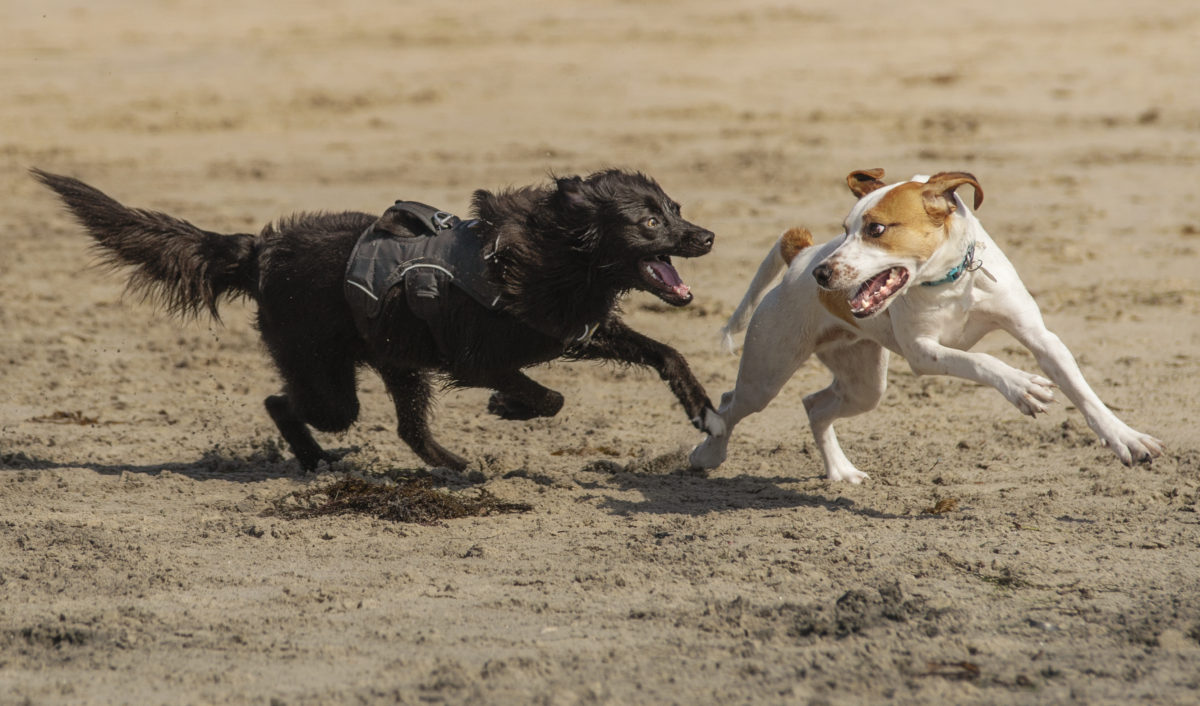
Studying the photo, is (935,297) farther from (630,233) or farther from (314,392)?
(314,392)

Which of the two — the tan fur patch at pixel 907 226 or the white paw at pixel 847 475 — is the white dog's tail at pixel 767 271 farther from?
the tan fur patch at pixel 907 226

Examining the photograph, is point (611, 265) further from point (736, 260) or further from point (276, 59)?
point (276, 59)

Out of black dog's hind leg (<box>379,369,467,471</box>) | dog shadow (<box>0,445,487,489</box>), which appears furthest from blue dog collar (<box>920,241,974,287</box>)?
black dog's hind leg (<box>379,369,467,471</box>)

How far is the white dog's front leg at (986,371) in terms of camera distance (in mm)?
4441

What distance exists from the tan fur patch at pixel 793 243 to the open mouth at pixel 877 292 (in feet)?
2.95

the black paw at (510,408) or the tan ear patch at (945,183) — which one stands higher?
the tan ear patch at (945,183)

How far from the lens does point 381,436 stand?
6.48 m

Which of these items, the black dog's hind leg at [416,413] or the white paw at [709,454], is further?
the black dog's hind leg at [416,413]

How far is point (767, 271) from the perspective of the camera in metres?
5.68

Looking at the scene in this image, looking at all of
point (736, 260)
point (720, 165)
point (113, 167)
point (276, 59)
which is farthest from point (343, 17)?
point (736, 260)

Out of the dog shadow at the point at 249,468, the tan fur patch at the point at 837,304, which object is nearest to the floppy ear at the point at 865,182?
the tan fur patch at the point at 837,304

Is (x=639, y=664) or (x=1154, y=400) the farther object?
(x=1154, y=400)

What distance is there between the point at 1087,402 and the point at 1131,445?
0.20m

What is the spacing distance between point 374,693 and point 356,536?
1455 mm
